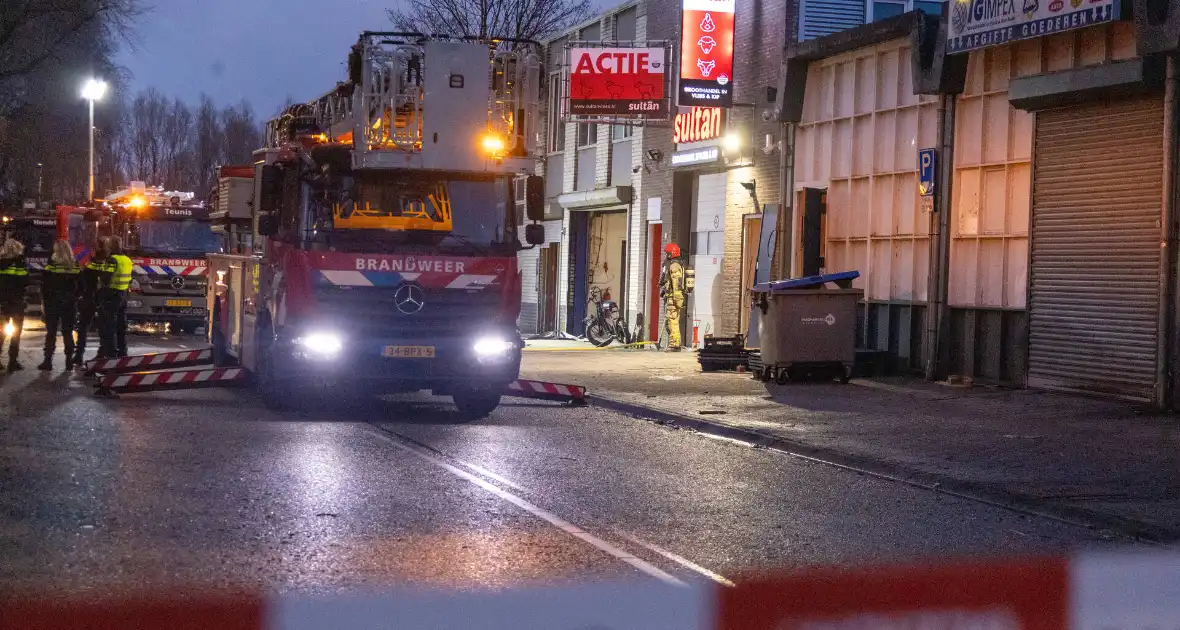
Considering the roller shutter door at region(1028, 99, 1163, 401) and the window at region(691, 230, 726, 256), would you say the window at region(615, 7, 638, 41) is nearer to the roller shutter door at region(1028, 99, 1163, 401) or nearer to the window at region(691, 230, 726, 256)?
the window at region(691, 230, 726, 256)

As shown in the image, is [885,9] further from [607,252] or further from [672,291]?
[607,252]

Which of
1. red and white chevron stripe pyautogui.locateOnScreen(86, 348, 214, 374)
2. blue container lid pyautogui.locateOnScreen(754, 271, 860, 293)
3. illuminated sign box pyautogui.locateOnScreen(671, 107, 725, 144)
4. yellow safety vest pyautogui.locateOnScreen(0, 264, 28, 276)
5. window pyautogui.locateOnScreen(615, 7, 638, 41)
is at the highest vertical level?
window pyautogui.locateOnScreen(615, 7, 638, 41)

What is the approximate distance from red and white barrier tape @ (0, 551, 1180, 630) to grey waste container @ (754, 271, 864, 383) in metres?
12.6

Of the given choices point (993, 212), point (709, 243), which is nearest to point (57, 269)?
point (709, 243)

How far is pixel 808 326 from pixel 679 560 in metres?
12.7

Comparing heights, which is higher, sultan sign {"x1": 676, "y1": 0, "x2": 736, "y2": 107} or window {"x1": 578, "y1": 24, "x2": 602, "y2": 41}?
window {"x1": 578, "y1": 24, "x2": 602, "y2": 41}

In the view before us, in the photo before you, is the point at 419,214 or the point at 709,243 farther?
the point at 709,243

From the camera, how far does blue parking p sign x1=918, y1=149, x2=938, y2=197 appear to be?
20080 mm

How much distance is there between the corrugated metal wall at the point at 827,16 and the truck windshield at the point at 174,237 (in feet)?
41.2

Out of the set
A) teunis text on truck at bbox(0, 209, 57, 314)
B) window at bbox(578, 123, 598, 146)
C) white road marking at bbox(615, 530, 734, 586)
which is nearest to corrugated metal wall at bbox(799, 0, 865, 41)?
window at bbox(578, 123, 598, 146)

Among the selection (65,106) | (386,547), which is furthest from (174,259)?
(65,106)

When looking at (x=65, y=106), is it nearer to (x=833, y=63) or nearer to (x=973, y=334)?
(x=833, y=63)

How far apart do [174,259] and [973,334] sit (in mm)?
16674

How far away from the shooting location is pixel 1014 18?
17906 millimetres
